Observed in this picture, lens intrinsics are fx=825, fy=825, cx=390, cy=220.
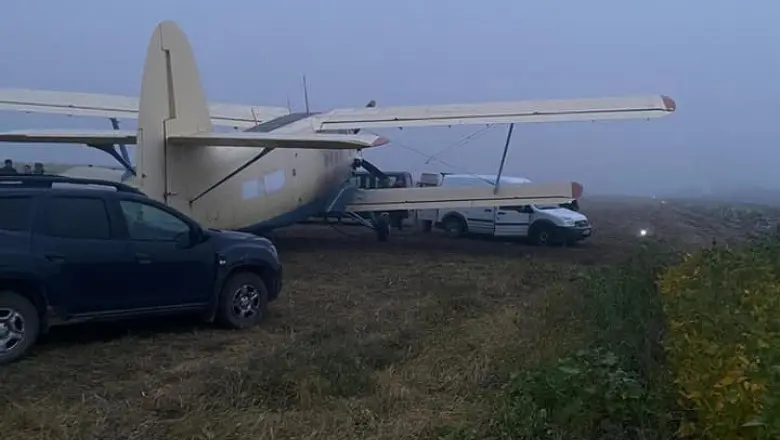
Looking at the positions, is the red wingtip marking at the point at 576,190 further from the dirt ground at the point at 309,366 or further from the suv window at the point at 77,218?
the suv window at the point at 77,218

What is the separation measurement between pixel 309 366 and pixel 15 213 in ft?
10.9

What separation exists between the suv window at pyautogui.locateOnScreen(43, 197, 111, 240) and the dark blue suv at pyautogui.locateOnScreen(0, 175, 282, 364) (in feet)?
0.03

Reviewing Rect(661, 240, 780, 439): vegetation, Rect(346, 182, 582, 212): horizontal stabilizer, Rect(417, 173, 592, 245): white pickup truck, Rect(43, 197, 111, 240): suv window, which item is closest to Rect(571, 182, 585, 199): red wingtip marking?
Rect(346, 182, 582, 212): horizontal stabilizer

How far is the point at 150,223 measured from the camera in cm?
909

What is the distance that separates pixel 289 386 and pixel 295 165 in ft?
36.2

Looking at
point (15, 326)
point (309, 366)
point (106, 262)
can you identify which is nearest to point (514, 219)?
point (106, 262)

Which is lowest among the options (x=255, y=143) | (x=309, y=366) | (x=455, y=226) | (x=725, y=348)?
(x=309, y=366)

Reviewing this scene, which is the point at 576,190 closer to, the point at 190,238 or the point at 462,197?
the point at 462,197

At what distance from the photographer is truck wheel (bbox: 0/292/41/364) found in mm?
7758

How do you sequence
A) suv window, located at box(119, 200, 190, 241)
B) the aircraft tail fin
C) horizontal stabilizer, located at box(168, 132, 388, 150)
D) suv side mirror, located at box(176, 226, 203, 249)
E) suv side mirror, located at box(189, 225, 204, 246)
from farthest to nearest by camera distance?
1. the aircraft tail fin
2. horizontal stabilizer, located at box(168, 132, 388, 150)
3. suv side mirror, located at box(189, 225, 204, 246)
4. suv side mirror, located at box(176, 226, 203, 249)
5. suv window, located at box(119, 200, 190, 241)

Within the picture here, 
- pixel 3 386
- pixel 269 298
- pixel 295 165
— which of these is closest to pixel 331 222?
pixel 295 165

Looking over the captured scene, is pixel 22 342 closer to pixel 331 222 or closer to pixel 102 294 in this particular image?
pixel 102 294

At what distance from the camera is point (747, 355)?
489 cm

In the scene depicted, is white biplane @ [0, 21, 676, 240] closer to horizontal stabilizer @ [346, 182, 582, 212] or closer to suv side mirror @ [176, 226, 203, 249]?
horizontal stabilizer @ [346, 182, 582, 212]
